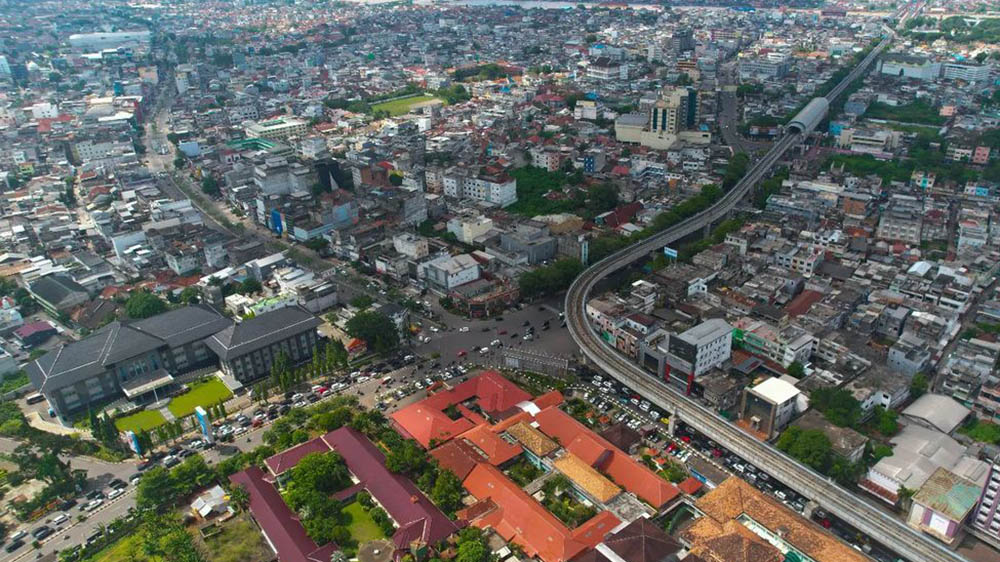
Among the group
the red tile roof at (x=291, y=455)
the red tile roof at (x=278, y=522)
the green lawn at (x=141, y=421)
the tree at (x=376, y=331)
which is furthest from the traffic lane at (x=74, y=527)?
the tree at (x=376, y=331)

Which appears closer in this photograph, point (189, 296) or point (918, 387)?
point (918, 387)

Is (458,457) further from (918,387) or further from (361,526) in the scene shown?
(918,387)

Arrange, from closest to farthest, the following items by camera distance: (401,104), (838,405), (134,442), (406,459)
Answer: (406,459)
(134,442)
(838,405)
(401,104)

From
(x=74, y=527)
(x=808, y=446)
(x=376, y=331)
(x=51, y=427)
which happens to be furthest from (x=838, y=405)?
(x=51, y=427)

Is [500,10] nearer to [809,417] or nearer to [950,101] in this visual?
[950,101]

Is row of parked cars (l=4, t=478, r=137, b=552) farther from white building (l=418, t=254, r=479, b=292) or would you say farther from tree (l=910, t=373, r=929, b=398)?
tree (l=910, t=373, r=929, b=398)
